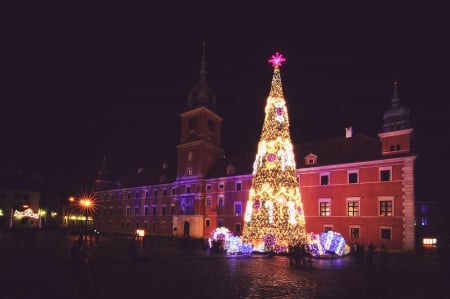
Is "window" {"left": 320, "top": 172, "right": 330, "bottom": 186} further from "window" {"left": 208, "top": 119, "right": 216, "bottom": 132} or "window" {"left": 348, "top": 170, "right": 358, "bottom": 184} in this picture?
"window" {"left": 208, "top": 119, "right": 216, "bottom": 132}

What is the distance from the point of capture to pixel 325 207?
39844 mm

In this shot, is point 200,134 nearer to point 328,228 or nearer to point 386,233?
point 328,228

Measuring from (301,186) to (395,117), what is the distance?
1263cm

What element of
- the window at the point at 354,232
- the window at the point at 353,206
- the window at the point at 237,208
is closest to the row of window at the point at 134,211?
the window at the point at 237,208

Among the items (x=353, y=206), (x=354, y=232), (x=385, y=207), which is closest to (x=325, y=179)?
(x=353, y=206)

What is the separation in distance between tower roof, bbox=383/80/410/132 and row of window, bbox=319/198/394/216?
739 centimetres

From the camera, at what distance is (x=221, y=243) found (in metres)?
29.7

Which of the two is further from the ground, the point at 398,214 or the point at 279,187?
→ the point at 279,187

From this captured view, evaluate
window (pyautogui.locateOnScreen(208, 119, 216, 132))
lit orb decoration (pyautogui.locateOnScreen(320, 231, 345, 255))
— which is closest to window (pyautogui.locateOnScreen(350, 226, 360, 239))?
lit orb decoration (pyautogui.locateOnScreen(320, 231, 345, 255))

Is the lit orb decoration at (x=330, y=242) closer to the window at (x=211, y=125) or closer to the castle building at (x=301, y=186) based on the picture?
the castle building at (x=301, y=186)

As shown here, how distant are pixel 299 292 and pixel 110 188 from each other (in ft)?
227

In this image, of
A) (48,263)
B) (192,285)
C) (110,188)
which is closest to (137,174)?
Result: (110,188)

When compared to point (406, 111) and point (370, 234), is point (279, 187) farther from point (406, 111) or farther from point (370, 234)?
point (406, 111)

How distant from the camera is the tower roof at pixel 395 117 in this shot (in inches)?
1409
